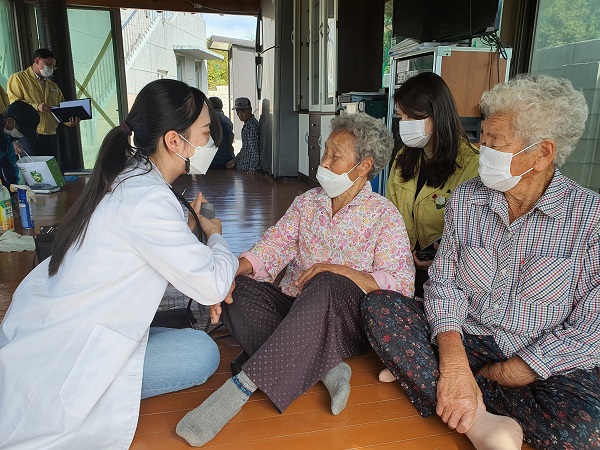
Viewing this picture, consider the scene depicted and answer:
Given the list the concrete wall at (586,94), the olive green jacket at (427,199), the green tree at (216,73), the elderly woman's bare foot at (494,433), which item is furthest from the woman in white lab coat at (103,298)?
the green tree at (216,73)

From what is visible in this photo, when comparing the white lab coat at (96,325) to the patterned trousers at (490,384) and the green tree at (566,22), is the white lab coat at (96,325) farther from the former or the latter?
the green tree at (566,22)

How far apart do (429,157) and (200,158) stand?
3.72 ft

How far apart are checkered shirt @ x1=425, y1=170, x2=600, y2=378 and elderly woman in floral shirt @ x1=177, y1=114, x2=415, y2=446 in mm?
210

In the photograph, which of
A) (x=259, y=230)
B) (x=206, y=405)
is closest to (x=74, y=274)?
(x=206, y=405)

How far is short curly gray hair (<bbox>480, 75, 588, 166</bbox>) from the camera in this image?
138 cm

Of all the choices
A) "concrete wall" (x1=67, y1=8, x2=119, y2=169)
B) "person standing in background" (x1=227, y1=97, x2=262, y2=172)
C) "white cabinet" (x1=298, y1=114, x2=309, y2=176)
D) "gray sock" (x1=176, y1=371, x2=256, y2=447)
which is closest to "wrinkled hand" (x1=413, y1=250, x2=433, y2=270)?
"gray sock" (x1=176, y1=371, x2=256, y2=447)

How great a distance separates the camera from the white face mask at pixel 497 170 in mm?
1452

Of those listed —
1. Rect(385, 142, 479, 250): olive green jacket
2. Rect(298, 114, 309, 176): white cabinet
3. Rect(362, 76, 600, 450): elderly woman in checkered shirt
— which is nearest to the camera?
Rect(362, 76, 600, 450): elderly woman in checkered shirt

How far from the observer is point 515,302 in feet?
4.78

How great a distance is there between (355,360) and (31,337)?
1191mm

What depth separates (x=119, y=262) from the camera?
4.13ft

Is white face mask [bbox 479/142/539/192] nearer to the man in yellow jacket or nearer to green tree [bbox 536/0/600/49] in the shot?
green tree [bbox 536/0/600/49]

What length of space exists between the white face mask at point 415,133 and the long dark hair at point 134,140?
1.05 metres

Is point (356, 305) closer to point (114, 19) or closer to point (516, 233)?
point (516, 233)
